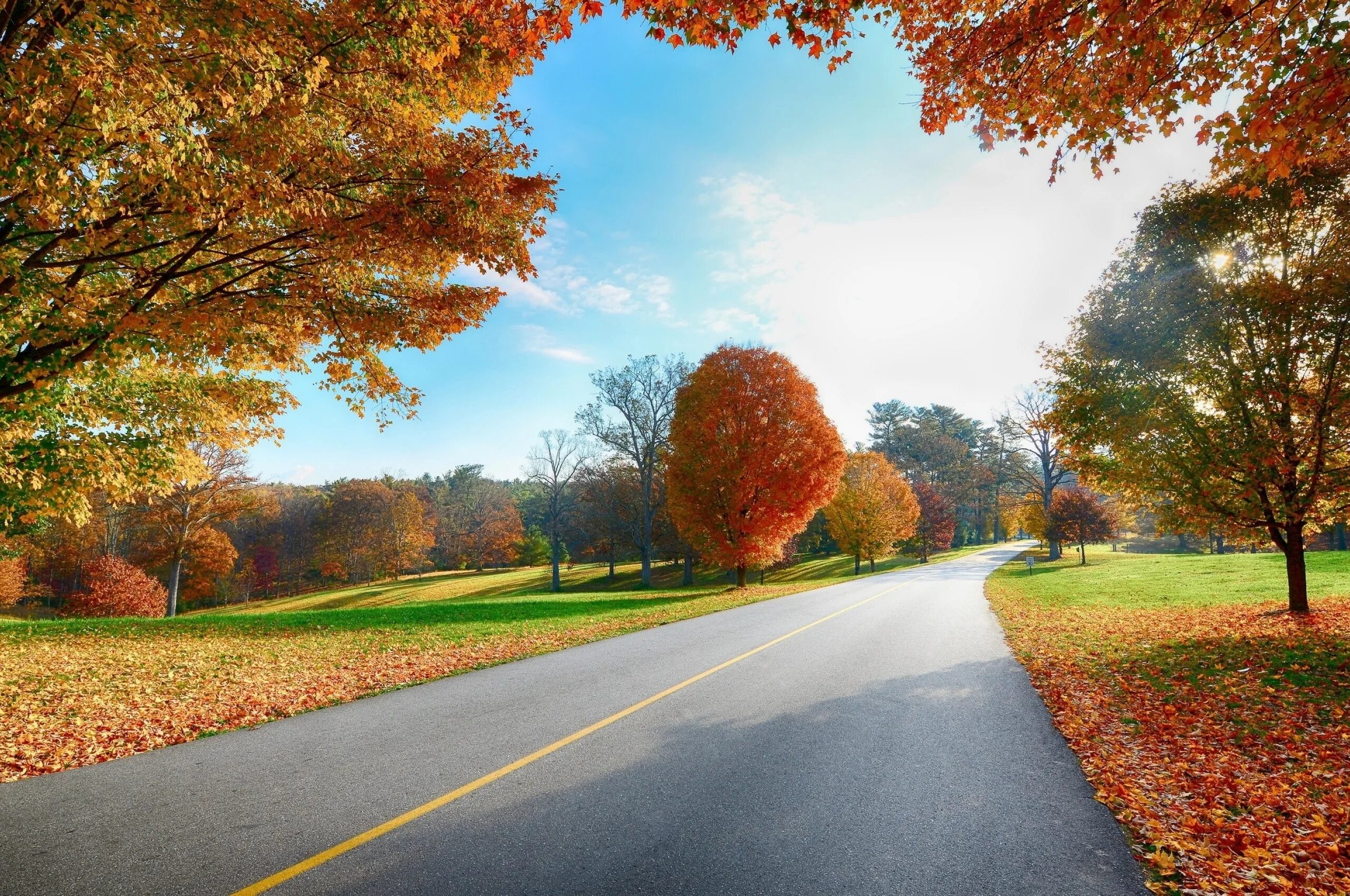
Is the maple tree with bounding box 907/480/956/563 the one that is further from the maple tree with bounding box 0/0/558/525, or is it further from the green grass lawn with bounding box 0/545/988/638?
the maple tree with bounding box 0/0/558/525

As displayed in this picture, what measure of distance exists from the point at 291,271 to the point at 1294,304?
1649cm

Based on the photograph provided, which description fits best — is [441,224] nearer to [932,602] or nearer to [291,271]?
[291,271]

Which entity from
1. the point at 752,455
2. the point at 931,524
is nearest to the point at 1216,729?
the point at 752,455

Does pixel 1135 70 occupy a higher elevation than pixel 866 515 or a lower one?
higher

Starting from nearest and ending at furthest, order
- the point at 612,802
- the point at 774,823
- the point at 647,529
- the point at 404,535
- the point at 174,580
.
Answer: the point at 774,823, the point at 612,802, the point at 174,580, the point at 647,529, the point at 404,535

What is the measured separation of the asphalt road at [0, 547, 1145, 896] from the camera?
3365mm

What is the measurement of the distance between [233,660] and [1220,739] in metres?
15.0

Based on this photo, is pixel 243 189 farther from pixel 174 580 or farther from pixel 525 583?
pixel 525 583

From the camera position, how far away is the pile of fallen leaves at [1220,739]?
3.54m

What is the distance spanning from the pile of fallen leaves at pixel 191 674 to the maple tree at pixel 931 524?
134ft

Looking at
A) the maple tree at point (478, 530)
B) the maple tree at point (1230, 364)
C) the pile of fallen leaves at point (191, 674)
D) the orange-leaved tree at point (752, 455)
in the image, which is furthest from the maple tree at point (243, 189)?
the maple tree at point (478, 530)

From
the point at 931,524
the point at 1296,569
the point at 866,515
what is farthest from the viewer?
the point at 931,524

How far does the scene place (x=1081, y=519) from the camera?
36.5 meters

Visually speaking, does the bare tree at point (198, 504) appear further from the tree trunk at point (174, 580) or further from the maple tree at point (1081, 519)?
the maple tree at point (1081, 519)
